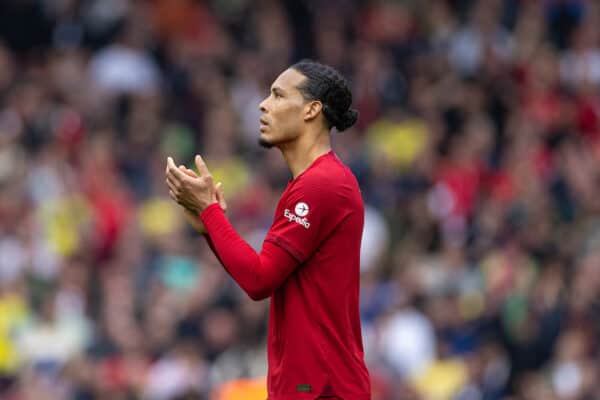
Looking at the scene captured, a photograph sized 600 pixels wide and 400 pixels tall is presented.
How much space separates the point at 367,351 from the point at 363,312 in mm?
822

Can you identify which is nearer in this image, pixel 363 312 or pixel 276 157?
pixel 363 312

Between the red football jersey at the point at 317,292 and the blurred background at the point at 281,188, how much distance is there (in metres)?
4.49

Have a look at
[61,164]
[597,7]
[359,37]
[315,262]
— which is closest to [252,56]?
[359,37]

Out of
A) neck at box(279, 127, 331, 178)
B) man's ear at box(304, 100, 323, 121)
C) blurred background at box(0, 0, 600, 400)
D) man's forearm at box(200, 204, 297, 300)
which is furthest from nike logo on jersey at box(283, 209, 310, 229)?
blurred background at box(0, 0, 600, 400)

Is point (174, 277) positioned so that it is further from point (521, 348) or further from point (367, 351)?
point (521, 348)

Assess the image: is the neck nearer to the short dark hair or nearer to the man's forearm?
the short dark hair

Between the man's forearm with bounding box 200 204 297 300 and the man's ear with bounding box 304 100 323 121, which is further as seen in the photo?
the man's ear with bounding box 304 100 323 121

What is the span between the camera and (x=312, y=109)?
5051 mm

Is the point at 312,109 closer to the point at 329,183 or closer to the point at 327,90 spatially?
the point at 327,90

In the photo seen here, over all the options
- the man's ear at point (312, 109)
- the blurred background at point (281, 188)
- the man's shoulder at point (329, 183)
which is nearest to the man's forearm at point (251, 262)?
the man's shoulder at point (329, 183)

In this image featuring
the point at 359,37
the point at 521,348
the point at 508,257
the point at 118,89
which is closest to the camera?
the point at 521,348

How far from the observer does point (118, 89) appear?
13.4 m

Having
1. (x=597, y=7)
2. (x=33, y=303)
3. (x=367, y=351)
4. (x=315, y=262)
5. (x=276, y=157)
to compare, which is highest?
(x=597, y=7)

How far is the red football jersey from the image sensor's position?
16.0ft
